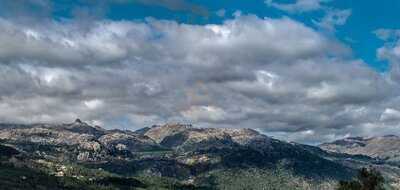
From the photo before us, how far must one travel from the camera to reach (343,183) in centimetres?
16212

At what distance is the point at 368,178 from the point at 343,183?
363 inches

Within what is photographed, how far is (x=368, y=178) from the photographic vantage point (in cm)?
15538
